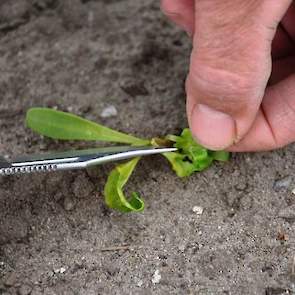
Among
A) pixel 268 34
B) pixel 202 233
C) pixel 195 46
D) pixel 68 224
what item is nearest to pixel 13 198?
pixel 68 224

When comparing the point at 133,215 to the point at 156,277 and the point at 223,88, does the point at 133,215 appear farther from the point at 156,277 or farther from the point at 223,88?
the point at 223,88

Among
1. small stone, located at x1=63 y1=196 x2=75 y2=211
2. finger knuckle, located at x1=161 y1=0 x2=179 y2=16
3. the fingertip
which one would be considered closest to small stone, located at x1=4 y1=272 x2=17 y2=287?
small stone, located at x1=63 y1=196 x2=75 y2=211

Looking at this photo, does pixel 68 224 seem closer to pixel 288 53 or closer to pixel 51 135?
pixel 51 135

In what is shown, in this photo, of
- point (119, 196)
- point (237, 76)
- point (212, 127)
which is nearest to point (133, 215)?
point (119, 196)

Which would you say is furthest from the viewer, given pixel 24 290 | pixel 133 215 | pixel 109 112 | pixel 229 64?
pixel 109 112

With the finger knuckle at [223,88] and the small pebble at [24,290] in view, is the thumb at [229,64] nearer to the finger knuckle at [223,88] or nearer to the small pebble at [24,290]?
the finger knuckle at [223,88]

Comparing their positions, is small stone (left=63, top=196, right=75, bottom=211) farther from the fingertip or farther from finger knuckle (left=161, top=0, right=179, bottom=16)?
finger knuckle (left=161, top=0, right=179, bottom=16)
